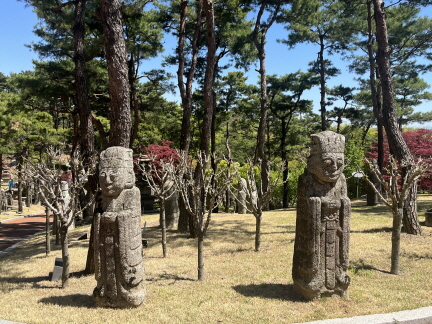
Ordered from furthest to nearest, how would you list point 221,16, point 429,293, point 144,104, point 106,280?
point 144,104 < point 221,16 < point 429,293 < point 106,280

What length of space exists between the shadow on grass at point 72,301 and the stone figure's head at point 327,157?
14.1 ft

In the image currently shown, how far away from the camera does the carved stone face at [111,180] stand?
498 cm

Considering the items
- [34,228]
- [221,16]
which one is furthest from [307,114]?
[34,228]

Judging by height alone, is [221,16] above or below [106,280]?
above

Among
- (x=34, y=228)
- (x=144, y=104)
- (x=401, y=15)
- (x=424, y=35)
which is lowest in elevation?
(x=34, y=228)

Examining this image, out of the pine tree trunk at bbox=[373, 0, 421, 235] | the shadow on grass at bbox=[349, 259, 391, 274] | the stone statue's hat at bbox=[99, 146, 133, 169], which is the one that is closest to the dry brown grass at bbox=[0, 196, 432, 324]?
the shadow on grass at bbox=[349, 259, 391, 274]

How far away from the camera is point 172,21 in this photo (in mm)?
13773

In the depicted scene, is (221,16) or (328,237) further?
(221,16)

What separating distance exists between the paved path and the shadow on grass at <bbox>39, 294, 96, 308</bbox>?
6844 millimetres

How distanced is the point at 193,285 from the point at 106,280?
73.5 inches

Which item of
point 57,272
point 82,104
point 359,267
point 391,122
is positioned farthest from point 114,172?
point 391,122

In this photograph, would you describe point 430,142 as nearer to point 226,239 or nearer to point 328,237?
point 226,239

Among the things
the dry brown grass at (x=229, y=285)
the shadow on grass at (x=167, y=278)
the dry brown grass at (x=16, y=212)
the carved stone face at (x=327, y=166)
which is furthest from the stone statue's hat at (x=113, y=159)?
the dry brown grass at (x=16, y=212)

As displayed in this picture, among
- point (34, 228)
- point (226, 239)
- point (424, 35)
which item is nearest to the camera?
point (226, 239)
